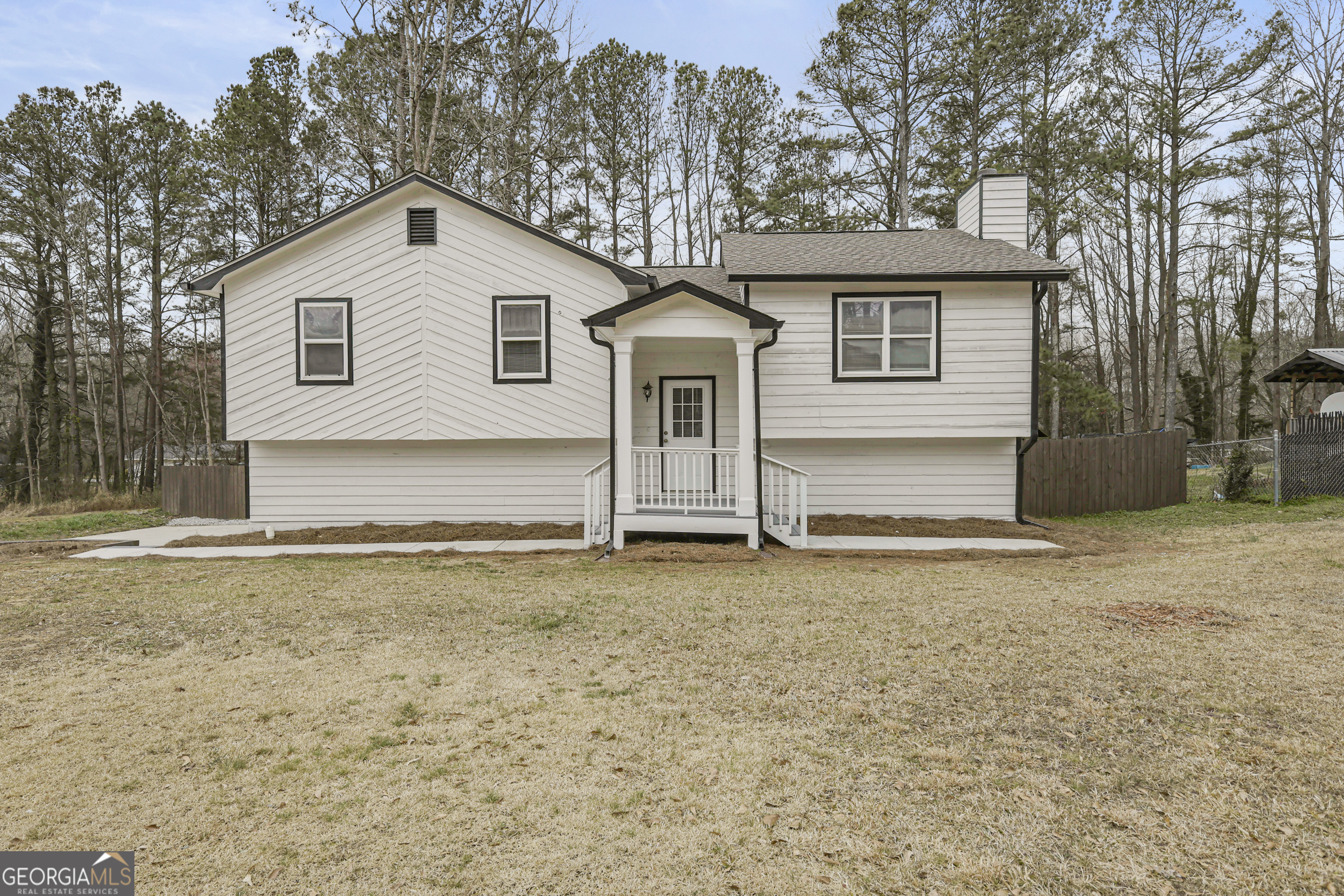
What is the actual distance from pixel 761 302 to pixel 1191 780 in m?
9.15

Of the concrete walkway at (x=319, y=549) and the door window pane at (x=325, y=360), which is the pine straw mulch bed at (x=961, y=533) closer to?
the concrete walkway at (x=319, y=549)

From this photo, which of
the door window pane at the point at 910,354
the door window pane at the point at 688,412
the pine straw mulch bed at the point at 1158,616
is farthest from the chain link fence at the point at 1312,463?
the door window pane at the point at 688,412

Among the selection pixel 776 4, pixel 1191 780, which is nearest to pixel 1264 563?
pixel 1191 780

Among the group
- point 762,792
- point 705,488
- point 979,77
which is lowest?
point 762,792

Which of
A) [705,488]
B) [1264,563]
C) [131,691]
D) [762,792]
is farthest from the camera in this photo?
[705,488]

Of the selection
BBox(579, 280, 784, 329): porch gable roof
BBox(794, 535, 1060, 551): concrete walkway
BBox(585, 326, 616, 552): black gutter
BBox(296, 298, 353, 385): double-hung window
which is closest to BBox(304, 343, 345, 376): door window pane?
BBox(296, 298, 353, 385): double-hung window

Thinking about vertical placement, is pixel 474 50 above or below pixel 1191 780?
above

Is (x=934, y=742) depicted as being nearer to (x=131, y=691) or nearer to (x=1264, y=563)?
(x=131, y=691)

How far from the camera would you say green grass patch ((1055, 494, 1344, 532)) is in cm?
1203

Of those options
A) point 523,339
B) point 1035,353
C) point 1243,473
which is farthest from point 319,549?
point 1243,473

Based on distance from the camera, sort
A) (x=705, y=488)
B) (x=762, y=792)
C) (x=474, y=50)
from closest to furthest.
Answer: (x=762, y=792)
(x=705, y=488)
(x=474, y=50)

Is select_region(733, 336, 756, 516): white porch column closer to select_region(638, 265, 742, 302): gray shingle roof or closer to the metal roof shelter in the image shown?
select_region(638, 265, 742, 302): gray shingle roof

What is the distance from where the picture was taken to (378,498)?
39.8 feet

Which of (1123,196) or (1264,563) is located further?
(1123,196)
